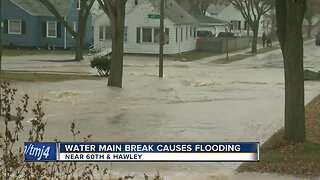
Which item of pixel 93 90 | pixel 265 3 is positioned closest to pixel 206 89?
pixel 93 90

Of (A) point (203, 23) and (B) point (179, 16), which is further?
(A) point (203, 23)

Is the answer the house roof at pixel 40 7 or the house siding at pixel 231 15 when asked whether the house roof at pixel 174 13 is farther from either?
the house siding at pixel 231 15

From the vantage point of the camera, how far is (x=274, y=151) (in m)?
9.72

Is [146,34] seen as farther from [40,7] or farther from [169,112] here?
[169,112]

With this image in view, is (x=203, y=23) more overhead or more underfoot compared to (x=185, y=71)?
more overhead

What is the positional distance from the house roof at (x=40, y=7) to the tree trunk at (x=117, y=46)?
3412cm

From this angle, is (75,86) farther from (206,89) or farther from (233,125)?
(233,125)

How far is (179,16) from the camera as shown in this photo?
5472 centimetres

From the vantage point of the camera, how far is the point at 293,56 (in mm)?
9758

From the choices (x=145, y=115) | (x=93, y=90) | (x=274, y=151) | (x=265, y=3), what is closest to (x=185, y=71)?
(x=93, y=90)

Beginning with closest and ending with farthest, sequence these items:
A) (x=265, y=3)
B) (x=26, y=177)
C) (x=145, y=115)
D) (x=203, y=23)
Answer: (x=26, y=177) → (x=145, y=115) → (x=265, y=3) → (x=203, y=23)

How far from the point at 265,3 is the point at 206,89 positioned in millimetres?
41437

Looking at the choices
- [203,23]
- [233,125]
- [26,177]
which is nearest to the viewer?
[26,177]

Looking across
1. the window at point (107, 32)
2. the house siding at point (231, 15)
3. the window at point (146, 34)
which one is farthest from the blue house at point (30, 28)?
the house siding at point (231, 15)
